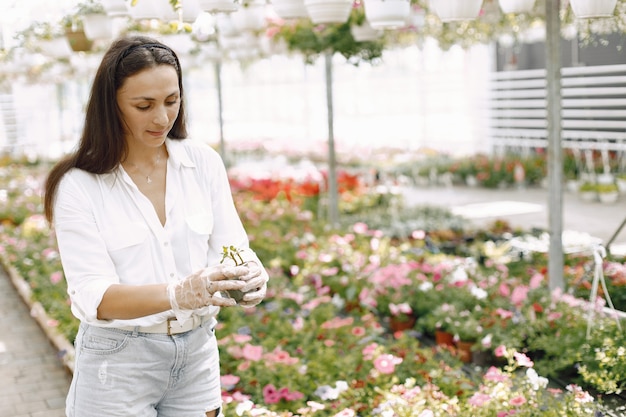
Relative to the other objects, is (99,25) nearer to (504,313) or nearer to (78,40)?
(78,40)

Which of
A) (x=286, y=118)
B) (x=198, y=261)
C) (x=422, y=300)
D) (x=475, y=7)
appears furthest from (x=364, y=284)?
(x=286, y=118)

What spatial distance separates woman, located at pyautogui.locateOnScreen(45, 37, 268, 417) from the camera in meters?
1.46

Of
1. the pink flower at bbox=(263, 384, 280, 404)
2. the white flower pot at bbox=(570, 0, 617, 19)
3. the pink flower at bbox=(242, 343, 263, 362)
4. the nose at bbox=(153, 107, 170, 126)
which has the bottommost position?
the pink flower at bbox=(263, 384, 280, 404)

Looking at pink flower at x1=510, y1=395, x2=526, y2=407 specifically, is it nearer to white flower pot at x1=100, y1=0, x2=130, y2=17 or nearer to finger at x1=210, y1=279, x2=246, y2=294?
finger at x1=210, y1=279, x2=246, y2=294

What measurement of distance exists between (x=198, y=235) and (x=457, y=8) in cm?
225

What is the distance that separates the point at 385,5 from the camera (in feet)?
12.2

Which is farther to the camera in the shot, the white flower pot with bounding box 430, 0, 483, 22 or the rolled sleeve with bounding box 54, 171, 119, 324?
the white flower pot with bounding box 430, 0, 483, 22

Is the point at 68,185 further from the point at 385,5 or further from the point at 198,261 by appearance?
the point at 385,5

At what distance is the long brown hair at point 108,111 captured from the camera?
1.51 metres

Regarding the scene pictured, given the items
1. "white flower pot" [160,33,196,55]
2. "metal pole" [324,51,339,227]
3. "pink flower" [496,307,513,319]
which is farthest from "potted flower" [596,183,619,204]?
"pink flower" [496,307,513,319]

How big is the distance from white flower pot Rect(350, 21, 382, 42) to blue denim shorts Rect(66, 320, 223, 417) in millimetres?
3889

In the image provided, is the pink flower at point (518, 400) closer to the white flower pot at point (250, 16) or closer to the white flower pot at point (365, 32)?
the white flower pot at point (250, 16)

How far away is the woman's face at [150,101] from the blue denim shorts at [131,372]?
0.40m

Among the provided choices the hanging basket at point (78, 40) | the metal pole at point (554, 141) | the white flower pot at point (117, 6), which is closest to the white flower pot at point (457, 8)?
the metal pole at point (554, 141)
